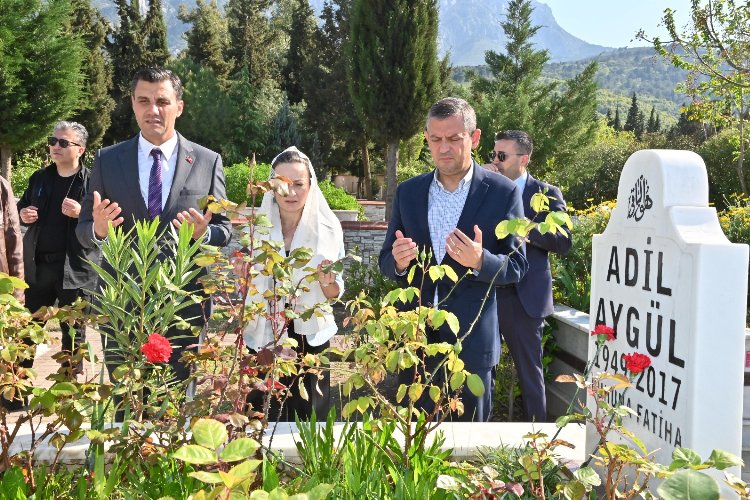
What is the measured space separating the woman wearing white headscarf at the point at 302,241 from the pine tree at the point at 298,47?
25748 mm

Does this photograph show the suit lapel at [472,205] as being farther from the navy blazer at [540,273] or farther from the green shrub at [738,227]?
the green shrub at [738,227]

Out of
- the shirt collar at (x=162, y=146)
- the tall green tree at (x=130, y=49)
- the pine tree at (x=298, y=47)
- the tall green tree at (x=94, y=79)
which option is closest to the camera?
the shirt collar at (x=162, y=146)

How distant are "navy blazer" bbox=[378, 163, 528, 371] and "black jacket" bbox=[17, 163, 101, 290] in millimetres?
2602

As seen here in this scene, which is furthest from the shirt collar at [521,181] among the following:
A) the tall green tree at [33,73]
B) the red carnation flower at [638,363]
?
the tall green tree at [33,73]

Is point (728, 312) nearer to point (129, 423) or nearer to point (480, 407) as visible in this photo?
point (480, 407)

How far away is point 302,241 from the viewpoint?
3.12m

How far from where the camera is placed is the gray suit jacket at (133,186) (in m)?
3.03

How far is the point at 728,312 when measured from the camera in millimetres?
1702

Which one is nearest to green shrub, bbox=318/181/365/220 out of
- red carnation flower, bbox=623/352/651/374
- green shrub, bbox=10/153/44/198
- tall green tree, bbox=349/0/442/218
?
tall green tree, bbox=349/0/442/218

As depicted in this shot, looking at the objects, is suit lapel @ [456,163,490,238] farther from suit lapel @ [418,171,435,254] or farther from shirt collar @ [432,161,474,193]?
suit lapel @ [418,171,435,254]

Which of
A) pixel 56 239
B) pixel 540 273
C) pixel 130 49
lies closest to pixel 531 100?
pixel 130 49

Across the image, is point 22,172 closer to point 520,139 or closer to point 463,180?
point 520,139

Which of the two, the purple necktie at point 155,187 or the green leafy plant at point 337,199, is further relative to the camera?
the green leafy plant at point 337,199

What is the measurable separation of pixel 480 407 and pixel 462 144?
1100 mm
